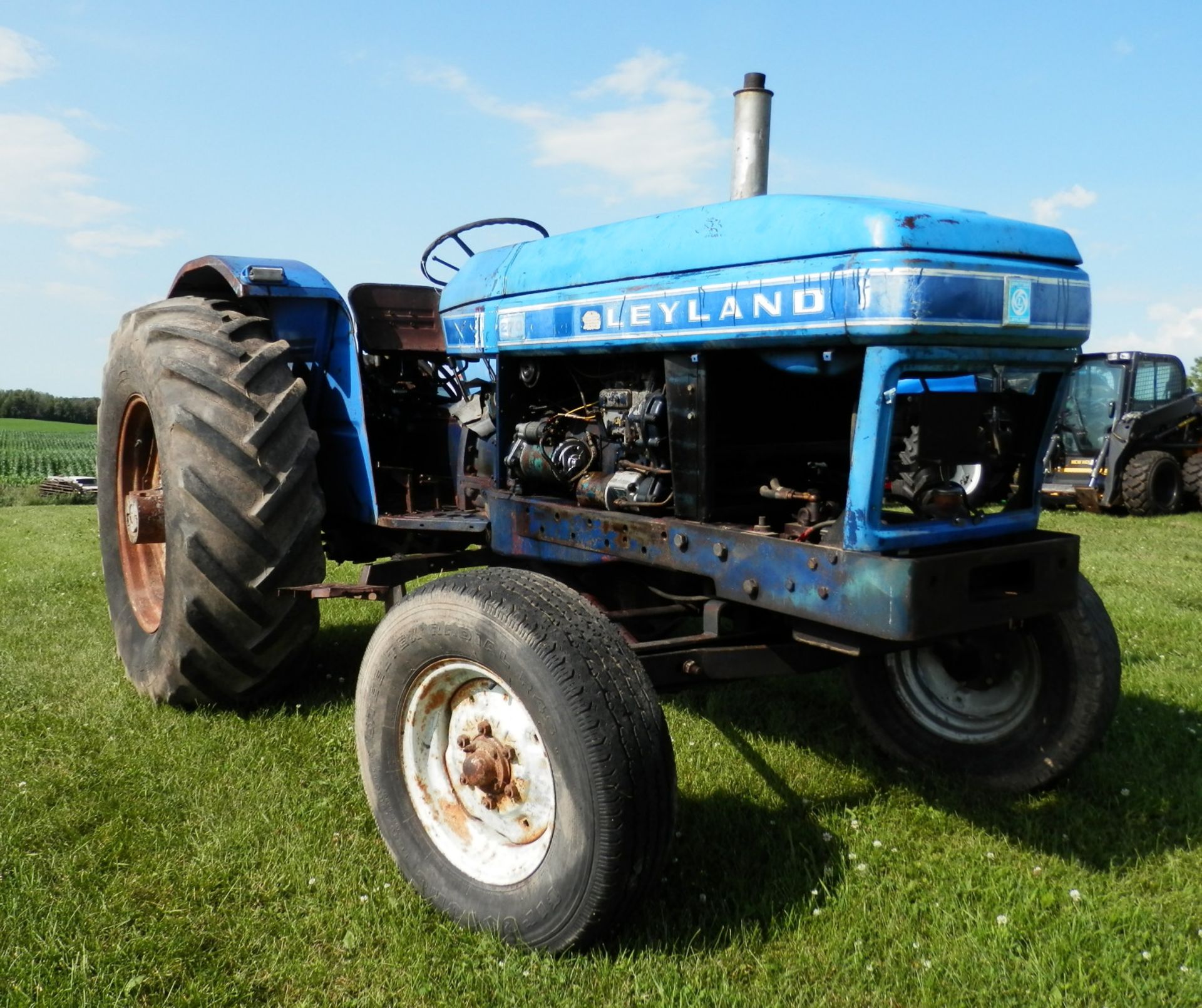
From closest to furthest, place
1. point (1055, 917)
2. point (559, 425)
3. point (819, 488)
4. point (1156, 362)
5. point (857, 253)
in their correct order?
point (857, 253), point (1055, 917), point (819, 488), point (559, 425), point (1156, 362)

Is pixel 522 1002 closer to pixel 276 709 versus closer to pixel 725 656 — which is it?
pixel 725 656

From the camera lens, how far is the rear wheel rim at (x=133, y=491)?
4.47 metres

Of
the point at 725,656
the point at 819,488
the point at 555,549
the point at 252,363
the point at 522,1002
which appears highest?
the point at 252,363

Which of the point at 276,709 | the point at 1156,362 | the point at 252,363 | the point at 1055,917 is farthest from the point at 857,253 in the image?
the point at 1156,362

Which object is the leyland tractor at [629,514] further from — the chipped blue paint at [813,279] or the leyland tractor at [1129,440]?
the leyland tractor at [1129,440]

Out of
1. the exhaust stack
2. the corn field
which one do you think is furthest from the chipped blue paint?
the corn field

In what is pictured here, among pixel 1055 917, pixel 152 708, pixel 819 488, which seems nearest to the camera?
pixel 1055 917

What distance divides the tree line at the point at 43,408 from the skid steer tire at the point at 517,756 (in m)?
44.3

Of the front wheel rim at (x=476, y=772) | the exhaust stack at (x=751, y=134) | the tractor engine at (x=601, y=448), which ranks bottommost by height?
the front wheel rim at (x=476, y=772)

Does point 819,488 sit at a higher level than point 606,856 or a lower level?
higher

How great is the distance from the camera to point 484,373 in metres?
4.07

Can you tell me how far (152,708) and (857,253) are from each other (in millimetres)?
3071

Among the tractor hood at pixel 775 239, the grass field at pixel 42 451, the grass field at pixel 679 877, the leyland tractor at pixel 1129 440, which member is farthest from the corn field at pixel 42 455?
the tractor hood at pixel 775 239

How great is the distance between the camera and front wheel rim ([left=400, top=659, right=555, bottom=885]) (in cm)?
259
